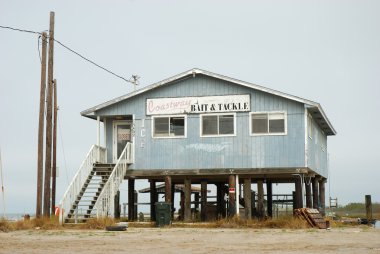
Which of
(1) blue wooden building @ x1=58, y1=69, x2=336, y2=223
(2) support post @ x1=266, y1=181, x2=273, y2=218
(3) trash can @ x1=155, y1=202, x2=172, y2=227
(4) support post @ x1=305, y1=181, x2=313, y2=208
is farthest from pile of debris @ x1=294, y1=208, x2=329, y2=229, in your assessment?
(2) support post @ x1=266, y1=181, x2=273, y2=218

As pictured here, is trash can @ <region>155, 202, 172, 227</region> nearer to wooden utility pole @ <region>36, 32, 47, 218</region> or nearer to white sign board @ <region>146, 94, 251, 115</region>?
white sign board @ <region>146, 94, 251, 115</region>

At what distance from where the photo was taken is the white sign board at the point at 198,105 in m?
31.4

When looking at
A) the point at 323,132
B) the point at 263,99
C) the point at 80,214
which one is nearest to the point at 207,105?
the point at 263,99

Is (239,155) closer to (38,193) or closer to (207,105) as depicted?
(207,105)

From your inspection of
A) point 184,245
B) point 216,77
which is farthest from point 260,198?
point 184,245

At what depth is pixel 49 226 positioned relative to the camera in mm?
27781

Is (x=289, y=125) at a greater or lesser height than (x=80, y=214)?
greater

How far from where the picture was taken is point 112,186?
98.4ft

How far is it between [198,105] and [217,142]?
77.8 inches

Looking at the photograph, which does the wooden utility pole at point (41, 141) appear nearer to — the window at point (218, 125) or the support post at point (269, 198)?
the window at point (218, 125)

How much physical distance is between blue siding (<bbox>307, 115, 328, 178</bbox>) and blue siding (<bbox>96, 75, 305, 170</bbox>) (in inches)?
46.6

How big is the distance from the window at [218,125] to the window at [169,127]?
3.38 feet

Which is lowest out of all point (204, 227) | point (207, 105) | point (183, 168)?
point (204, 227)

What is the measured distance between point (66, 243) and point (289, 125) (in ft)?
48.0
